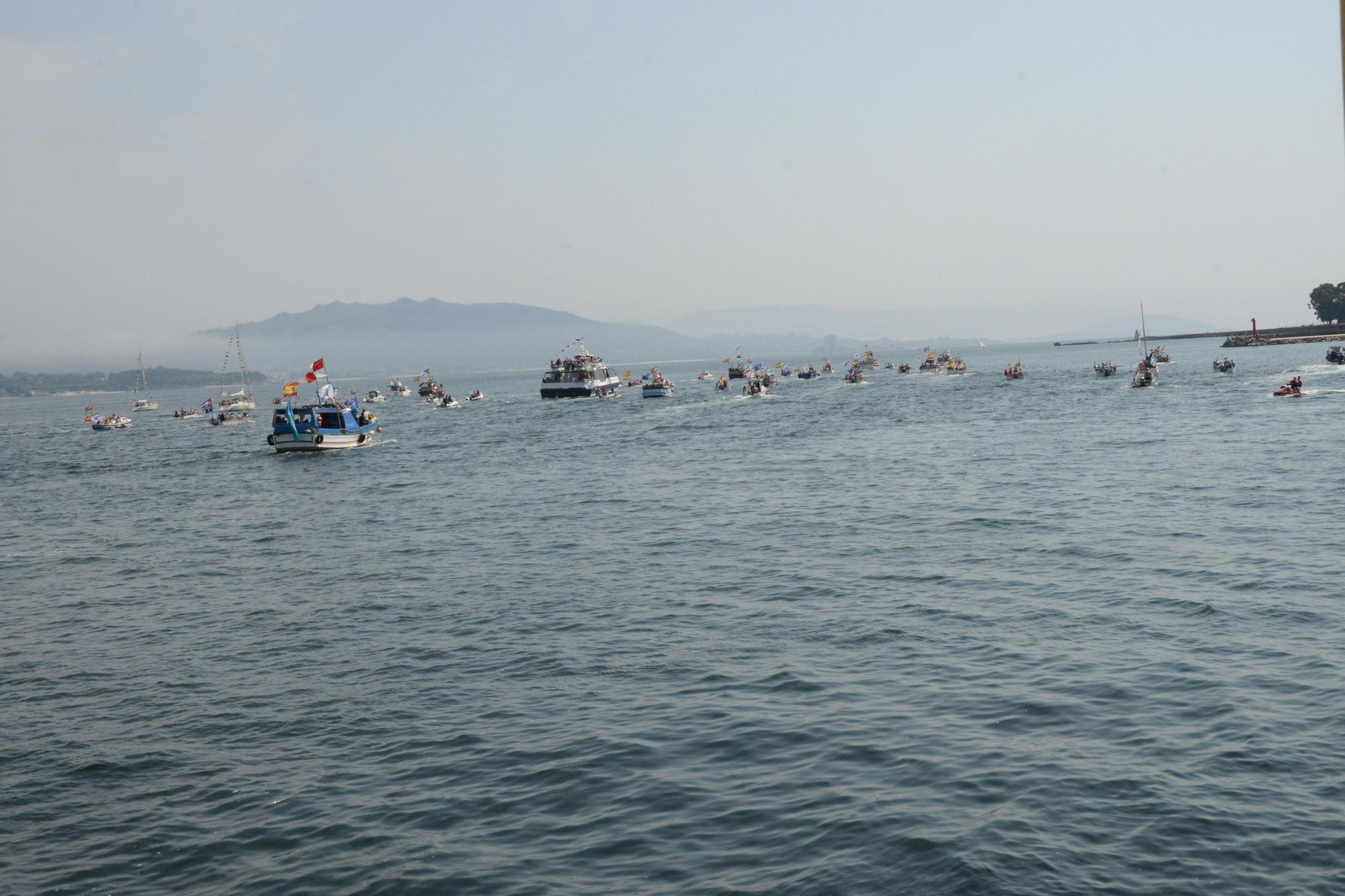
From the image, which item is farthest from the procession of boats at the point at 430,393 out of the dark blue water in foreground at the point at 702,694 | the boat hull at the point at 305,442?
the dark blue water in foreground at the point at 702,694

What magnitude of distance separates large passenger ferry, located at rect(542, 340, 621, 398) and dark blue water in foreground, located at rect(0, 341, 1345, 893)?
10508 cm

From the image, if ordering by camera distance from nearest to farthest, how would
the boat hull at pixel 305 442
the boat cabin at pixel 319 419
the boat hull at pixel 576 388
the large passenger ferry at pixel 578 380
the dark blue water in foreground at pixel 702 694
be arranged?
the dark blue water in foreground at pixel 702 694 < the boat hull at pixel 305 442 < the boat cabin at pixel 319 419 < the boat hull at pixel 576 388 < the large passenger ferry at pixel 578 380

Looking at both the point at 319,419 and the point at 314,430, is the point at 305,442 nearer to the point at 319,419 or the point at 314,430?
the point at 314,430

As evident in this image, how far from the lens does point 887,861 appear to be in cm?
1348

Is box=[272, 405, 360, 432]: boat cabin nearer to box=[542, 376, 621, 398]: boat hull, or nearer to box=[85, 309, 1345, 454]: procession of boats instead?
box=[85, 309, 1345, 454]: procession of boats

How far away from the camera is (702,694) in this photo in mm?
20156

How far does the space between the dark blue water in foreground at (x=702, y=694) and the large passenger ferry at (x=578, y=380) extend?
345 ft

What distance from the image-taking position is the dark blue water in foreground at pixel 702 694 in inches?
553

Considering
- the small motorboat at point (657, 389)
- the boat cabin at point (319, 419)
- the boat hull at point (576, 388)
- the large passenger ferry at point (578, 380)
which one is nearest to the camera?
the boat cabin at point (319, 419)

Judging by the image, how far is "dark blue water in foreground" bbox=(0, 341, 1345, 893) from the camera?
1405 centimetres

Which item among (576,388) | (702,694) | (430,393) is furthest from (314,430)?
(430,393)

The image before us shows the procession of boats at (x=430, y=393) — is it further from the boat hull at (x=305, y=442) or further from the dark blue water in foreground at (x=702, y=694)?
the dark blue water in foreground at (x=702, y=694)

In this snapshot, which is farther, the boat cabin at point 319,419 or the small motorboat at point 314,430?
the boat cabin at point 319,419

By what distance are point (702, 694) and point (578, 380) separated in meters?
134
